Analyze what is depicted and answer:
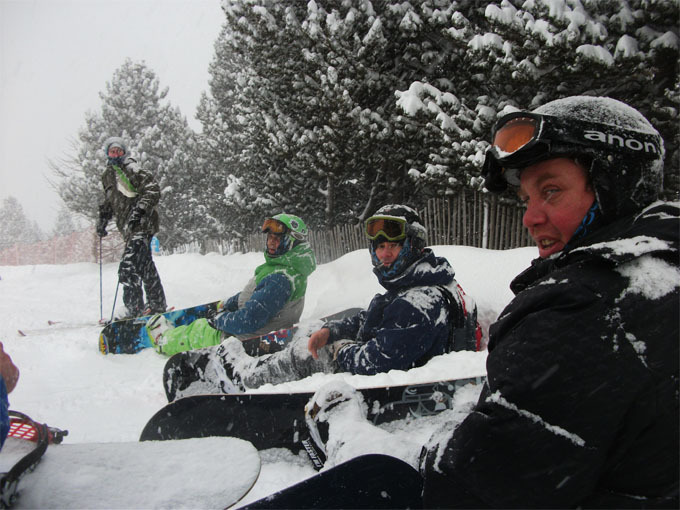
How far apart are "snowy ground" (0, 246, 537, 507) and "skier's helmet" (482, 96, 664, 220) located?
0.74 m

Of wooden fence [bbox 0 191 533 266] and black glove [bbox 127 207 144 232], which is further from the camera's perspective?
wooden fence [bbox 0 191 533 266]

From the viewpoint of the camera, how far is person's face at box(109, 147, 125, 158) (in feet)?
20.8

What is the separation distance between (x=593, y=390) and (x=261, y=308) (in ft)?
10.8

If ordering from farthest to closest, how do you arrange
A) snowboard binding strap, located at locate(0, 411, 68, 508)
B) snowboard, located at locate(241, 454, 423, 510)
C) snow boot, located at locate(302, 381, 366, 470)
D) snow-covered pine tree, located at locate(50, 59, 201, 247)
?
snow-covered pine tree, located at locate(50, 59, 201, 247) → snow boot, located at locate(302, 381, 366, 470) → snowboard binding strap, located at locate(0, 411, 68, 508) → snowboard, located at locate(241, 454, 423, 510)

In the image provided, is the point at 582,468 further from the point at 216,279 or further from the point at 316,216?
the point at 316,216

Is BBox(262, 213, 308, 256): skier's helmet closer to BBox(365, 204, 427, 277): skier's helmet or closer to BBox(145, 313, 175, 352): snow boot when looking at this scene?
BBox(365, 204, 427, 277): skier's helmet

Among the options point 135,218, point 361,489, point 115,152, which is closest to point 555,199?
point 361,489

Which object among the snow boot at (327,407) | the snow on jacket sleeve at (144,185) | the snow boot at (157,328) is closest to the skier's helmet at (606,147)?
the snow boot at (327,407)

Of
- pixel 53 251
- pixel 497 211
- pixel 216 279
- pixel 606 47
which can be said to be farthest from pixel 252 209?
pixel 53 251

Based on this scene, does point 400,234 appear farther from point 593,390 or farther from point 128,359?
point 128,359

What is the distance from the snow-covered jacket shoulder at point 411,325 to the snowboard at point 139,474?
3.29ft

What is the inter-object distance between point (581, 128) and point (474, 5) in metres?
10.3

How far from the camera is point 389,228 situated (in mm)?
2855

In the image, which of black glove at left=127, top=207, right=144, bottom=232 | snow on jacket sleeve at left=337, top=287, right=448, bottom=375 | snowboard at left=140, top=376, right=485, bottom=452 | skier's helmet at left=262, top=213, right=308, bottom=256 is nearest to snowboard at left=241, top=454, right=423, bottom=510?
snowboard at left=140, top=376, right=485, bottom=452
